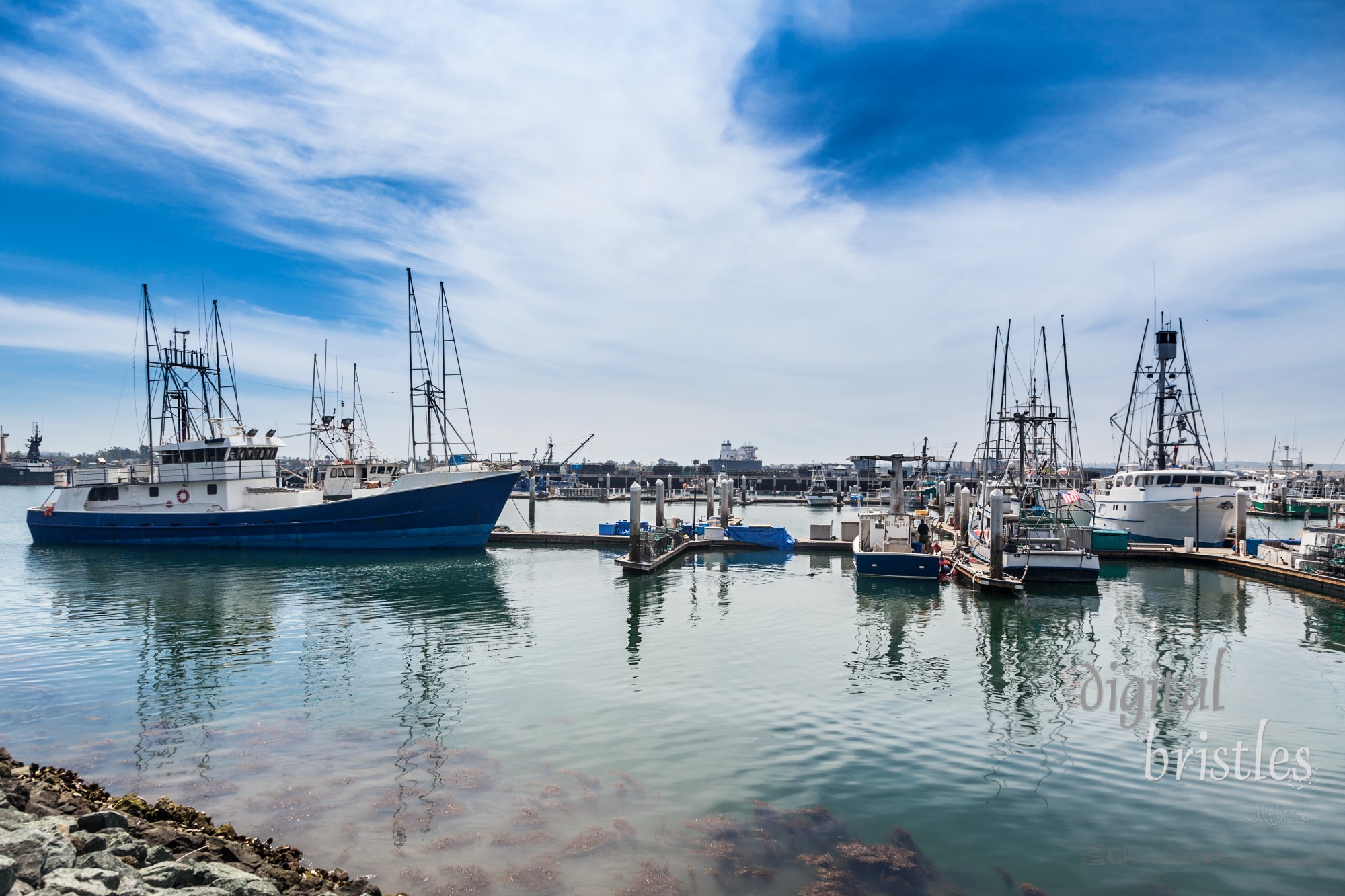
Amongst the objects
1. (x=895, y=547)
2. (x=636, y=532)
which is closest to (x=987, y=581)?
(x=895, y=547)

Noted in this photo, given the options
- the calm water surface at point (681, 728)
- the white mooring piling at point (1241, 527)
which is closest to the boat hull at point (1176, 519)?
the white mooring piling at point (1241, 527)

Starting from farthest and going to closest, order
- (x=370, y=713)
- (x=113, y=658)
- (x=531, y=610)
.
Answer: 1. (x=531, y=610)
2. (x=113, y=658)
3. (x=370, y=713)

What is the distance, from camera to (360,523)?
44.8m

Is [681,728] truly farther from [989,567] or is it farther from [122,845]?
[989,567]

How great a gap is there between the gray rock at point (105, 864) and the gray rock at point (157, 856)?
47 centimetres

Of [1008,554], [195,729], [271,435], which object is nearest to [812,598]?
[1008,554]

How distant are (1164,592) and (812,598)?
16.4 meters

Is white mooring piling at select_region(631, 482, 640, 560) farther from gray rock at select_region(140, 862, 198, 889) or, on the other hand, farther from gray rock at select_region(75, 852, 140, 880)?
gray rock at select_region(75, 852, 140, 880)

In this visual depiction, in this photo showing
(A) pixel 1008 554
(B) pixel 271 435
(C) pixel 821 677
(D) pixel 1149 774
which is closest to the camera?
(D) pixel 1149 774

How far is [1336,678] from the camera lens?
1831 centimetres

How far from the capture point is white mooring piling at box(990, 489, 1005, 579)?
3020 cm

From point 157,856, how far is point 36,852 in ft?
3.65

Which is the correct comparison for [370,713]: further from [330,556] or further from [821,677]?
[330,556]

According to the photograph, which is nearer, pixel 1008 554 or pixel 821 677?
pixel 821 677
